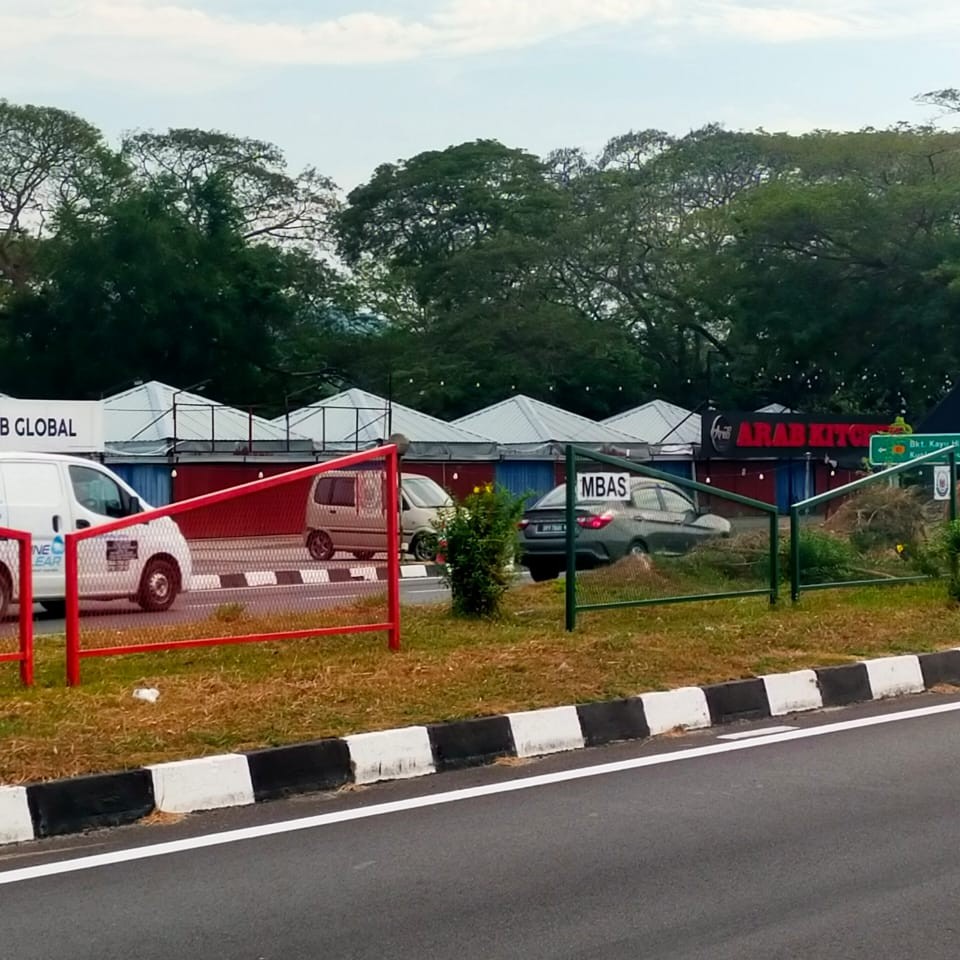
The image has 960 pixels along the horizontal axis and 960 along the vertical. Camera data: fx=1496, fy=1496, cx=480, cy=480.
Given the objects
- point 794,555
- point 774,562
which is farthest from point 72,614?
point 794,555

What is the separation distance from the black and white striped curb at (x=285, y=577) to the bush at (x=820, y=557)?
4153mm

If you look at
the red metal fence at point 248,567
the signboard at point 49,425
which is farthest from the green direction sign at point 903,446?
the red metal fence at point 248,567

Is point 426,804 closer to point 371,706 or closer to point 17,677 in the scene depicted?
point 371,706

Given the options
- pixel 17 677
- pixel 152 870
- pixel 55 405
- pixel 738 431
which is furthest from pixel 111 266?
pixel 152 870

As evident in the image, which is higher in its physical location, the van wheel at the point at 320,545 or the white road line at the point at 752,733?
the van wheel at the point at 320,545

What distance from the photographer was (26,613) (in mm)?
7945

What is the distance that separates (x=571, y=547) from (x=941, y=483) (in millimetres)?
4906

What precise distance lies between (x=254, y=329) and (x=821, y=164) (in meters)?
21.2

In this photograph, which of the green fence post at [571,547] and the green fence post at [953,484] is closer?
the green fence post at [571,547]

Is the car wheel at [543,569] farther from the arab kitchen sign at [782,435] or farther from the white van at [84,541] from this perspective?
the arab kitchen sign at [782,435]

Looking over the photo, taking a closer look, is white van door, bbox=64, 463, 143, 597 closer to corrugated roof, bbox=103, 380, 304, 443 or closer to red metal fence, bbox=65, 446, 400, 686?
red metal fence, bbox=65, 446, 400, 686

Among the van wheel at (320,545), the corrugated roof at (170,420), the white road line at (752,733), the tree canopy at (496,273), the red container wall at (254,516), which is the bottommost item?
the white road line at (752,733)

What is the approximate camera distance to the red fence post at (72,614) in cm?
803

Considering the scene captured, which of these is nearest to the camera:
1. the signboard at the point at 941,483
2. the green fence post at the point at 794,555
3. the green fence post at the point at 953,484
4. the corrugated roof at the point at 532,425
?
the green fence post at the point at 794,555
